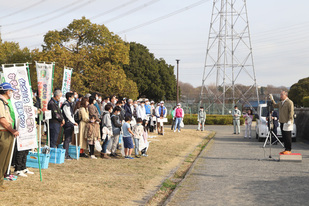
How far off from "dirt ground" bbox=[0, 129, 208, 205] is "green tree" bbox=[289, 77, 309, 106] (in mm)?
68544

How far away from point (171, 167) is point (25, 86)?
17.0ft

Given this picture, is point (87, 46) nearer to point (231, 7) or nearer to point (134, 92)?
point (134, 92)

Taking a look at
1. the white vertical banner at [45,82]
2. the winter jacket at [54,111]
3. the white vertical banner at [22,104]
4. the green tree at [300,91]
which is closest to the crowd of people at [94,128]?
the winter jacket at [54,111]

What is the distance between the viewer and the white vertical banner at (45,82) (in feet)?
36.8

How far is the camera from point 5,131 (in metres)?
7.82

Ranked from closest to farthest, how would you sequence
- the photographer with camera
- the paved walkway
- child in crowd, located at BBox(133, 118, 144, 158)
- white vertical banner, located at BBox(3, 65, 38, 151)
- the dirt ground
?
the dirt ground
the paved walkway
white vertical banner, located at BBox(3, 65, 38, 151)
the photographer with camera
child in crowd, located at BBox(133, 118, 144, 158)

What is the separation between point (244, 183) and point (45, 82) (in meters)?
5.71

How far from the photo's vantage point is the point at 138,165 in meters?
12.2

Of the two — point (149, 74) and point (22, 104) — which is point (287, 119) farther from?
point (149, 74)

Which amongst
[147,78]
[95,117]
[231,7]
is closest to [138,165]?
[95,117]

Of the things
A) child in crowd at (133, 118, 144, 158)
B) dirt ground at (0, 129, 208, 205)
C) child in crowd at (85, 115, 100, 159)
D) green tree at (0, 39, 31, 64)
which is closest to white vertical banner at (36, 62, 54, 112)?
dirt ground at (0, 129, 208, 205)

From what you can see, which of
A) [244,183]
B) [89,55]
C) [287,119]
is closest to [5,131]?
[244,183]

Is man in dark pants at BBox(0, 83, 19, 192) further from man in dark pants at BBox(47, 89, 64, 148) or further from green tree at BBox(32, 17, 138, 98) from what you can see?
green tree at BBox(32, 17, 138, 98)

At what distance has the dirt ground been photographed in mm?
7441
